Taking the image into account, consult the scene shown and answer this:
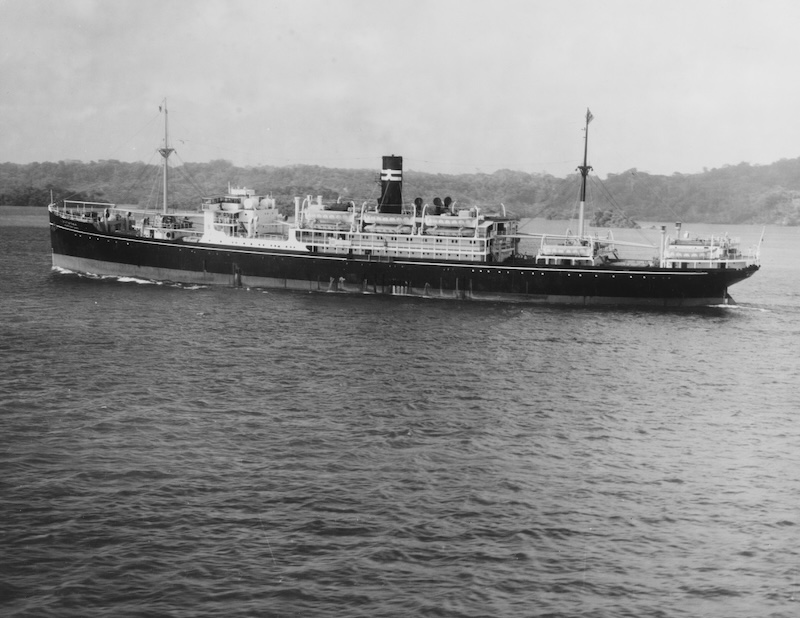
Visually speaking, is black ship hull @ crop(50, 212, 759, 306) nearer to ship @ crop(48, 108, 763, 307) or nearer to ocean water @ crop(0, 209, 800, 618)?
ship @ crop(48, 108, 763, 307)

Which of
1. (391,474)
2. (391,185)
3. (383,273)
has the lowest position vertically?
(391,474)

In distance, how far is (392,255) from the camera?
60312 millimetres

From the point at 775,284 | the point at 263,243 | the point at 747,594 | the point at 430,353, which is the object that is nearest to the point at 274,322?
the point at 430,353

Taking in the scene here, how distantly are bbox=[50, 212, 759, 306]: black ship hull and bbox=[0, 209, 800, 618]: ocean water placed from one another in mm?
11840

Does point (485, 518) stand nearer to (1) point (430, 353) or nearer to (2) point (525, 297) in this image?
(1) point (430, 353)

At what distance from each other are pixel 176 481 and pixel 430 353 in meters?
18.9

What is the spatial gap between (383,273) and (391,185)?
8.41m

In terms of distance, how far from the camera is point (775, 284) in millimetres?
75125

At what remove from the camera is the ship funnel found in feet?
210

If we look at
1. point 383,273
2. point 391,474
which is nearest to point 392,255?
point 383,273

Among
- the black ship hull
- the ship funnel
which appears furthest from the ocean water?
the ship funnel

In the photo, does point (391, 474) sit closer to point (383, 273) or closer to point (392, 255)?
point (383, 273)

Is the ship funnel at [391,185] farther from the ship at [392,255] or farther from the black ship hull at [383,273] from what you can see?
the black ship hull at [383,273]

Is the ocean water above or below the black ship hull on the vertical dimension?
below
